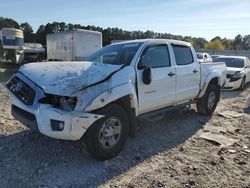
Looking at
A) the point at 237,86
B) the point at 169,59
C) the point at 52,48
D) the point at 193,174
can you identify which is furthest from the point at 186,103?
the point at 52,48

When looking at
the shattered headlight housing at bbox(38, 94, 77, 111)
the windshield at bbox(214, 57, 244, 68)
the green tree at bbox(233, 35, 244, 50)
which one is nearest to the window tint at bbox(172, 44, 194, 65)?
the shattered headlight housing at bbox(38, 94, 77, 111)

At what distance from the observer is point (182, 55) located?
6402mm

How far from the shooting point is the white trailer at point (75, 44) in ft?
61.4

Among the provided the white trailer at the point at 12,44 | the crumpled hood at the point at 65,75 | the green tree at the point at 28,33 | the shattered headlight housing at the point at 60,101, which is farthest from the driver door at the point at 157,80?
the green tree at the point at 28,33

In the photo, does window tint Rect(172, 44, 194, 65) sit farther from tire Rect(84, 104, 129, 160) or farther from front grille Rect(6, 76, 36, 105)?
front grille Rect(6, 76, 36, 105)

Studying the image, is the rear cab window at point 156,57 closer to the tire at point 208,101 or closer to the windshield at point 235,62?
the tire at point 208,101

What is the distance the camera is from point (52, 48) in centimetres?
2162

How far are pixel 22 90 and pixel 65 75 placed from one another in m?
0.81

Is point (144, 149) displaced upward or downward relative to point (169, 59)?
downward

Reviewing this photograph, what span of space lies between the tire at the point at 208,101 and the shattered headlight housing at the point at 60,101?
14.1ft

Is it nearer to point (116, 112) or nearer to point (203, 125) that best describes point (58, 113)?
point (116, 112)

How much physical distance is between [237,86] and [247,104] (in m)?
3.22

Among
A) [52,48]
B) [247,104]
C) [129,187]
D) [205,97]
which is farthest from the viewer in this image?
[52,48]

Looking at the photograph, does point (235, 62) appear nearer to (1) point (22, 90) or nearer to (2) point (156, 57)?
(2) point (156, 57)
